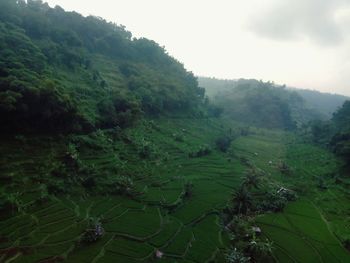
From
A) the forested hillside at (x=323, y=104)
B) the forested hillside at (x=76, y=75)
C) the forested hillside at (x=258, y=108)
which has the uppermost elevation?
the forested hillside at (x=76, y=75)

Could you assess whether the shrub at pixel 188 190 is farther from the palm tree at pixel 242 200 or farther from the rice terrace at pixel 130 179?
the palm tree at pixel 242 200

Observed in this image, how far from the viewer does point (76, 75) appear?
4166 centimetres

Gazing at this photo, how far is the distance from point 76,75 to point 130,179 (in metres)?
20.0

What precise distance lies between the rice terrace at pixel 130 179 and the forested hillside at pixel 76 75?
15 cm

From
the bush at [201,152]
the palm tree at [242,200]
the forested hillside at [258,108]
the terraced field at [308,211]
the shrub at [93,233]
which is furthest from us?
the forested hillside at [258,108]

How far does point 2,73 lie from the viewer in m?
26.9

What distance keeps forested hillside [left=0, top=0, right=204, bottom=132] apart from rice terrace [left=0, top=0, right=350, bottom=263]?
0.49 ft

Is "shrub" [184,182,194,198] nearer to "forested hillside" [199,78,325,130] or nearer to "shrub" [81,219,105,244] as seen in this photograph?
"shrub" [81,219,105,244]

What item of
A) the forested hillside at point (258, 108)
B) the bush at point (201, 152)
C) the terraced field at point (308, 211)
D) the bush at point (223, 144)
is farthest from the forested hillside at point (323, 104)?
the bush at point (201, 152)

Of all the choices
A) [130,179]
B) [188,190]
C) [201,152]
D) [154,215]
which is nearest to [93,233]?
[154,215]

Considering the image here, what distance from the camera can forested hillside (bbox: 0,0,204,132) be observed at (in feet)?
83.5

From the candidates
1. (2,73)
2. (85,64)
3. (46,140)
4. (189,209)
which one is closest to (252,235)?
(189,209)

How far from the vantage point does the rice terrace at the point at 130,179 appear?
1938 centimetres

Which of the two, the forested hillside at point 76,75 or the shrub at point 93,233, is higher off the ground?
the forested hillside at point 76,75
